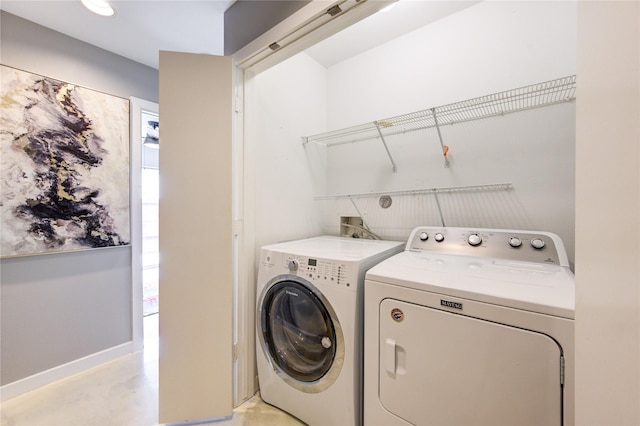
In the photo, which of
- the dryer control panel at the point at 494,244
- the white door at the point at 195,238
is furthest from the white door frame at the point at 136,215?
the dryer control panel at the point at 494,244

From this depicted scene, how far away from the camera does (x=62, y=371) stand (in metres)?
1.79

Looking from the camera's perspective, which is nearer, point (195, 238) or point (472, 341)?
point (472, 341)

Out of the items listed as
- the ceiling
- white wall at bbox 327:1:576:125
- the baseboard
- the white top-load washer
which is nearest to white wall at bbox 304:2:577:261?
white wall at bbox 327:1:576:125

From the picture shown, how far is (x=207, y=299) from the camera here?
1.42 meters

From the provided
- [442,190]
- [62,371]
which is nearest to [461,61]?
[442,190]

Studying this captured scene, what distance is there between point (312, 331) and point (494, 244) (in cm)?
116

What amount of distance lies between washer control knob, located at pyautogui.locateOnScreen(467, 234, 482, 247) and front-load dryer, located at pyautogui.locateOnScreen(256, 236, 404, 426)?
437 millimetres

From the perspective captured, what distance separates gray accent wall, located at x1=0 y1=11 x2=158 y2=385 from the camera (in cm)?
161

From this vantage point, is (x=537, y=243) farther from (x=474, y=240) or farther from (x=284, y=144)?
(x=284, y=144)

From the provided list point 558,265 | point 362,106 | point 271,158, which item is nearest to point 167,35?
point 271,158

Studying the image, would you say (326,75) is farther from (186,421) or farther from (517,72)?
(186,421)

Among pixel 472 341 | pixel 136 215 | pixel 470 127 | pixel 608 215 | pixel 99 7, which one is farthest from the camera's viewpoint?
pixel 136 215

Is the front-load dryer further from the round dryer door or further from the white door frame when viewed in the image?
the white door frame

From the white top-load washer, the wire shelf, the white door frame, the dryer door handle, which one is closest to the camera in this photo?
the white top-load washer
